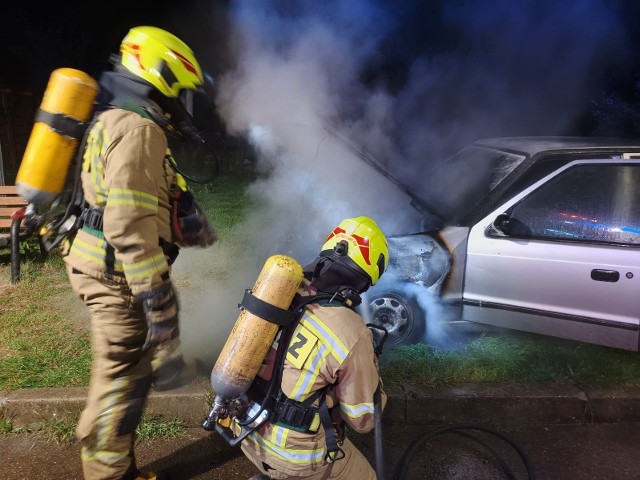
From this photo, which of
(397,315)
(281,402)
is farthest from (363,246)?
(397,315)

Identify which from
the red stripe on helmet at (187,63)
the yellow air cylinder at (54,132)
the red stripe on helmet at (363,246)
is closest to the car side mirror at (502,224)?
the red stripe on helmet at (363,246)

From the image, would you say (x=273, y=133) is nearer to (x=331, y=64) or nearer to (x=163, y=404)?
(x=331, y=64)

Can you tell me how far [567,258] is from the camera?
352 cm

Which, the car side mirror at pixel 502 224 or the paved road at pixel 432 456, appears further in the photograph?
the car side mirror at pixel 502 224

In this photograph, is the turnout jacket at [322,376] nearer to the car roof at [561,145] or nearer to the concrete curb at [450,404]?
the concrete curb at [450,404]

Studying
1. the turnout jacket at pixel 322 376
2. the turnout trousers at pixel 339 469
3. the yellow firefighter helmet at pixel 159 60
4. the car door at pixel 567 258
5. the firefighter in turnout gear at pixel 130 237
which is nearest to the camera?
the turnout jacket at pixel 322 376

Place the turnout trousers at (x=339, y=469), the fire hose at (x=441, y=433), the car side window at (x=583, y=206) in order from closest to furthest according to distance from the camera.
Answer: the turnout trousers at (x=339, y=469)
the fire hose at (x=441, y=433)
the car side window at (x=583, y=206)

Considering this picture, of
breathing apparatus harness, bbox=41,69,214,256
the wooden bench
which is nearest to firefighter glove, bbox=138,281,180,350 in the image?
breathing apparatus harness, bbox=41,69,214,256

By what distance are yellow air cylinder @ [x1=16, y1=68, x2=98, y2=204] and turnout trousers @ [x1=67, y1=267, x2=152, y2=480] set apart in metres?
0.42

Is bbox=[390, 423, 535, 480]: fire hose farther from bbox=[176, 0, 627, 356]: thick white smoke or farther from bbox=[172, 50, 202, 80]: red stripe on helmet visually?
bbox=[172, 50, 202, 80]: red stripe on helmet

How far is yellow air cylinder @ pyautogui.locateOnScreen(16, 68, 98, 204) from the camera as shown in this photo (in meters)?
2.14

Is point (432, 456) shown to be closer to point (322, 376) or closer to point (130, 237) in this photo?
point (322, 376)

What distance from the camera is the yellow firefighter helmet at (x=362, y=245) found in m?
2.00

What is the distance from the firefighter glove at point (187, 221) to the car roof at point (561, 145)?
260 cm
